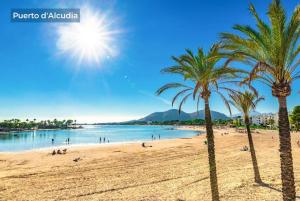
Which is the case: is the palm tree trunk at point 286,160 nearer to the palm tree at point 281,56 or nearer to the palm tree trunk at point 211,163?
the palm tree at point 281,56

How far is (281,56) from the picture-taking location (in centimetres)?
884

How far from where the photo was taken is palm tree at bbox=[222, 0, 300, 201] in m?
8.83

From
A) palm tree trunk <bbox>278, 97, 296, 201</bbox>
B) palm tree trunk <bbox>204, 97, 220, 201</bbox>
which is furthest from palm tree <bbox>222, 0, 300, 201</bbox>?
palm tree trunk <bbox>204, 97, 220, 201</bbox>

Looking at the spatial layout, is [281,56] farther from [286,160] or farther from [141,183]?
[141,183]

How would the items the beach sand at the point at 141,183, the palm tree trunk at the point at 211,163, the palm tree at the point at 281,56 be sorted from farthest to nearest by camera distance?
1. the beach sand at the point at 141,183
2. the palm tree trunk at the point at 211,163
3. the palm tree at the point at 281,56

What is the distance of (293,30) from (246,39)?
1.56 m

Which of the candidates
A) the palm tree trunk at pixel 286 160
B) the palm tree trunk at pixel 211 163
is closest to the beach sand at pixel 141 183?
the palm tree trunk at pixel 211 163

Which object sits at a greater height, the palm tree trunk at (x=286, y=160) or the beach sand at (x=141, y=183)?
the palm tree trunk at (x=286, y=160)

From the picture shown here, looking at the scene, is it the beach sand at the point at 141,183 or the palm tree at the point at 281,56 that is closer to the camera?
the palm tree at the point at 281,56

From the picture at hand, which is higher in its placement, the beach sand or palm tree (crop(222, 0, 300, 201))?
palm tree (crop(222, 0, 300, 201))

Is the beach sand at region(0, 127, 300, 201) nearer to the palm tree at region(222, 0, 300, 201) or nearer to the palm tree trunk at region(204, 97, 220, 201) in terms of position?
the palm tree trunk at region(204, 97, 220, 201)

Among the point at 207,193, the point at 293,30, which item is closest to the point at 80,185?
the point at 207,193

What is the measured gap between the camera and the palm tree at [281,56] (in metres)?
8.83

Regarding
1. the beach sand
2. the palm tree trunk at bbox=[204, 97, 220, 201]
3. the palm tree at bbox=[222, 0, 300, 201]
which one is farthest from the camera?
the beach sand
